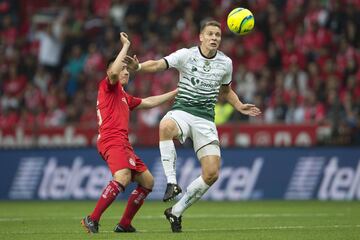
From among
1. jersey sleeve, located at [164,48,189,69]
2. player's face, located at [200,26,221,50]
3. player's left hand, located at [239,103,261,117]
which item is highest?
player's face, located at [200,26,221,50]

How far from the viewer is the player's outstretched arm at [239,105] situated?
13.3 m

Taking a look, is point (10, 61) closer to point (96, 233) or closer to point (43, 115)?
point (43, 115)

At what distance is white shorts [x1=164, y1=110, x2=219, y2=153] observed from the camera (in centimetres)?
1298

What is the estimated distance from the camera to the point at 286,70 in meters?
25.0

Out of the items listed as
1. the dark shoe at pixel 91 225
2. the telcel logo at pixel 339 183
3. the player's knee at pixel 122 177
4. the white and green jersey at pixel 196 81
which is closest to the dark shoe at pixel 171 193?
the player's knee at pixel 122 177

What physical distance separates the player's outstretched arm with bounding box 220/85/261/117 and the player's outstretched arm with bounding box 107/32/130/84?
159 cm

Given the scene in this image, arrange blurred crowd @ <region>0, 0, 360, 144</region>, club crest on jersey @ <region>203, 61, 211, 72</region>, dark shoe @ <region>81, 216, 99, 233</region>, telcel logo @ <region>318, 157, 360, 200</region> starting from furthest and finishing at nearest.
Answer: blurred crowd @ <region>0, 0, 360, 144</region> → telcel logo @ <region>318, 157, 360, 200</region> → club crest on jersey @ <region>203, 61, 211, 72</region> → dark shoe @ <region>81, 216, 99, 233</region>

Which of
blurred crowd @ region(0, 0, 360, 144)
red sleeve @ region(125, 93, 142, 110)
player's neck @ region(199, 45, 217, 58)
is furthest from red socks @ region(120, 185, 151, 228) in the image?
Result: blurred crowd @ region(0, 0, 360, 144)

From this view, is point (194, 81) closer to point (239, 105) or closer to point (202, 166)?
point (239, 105)

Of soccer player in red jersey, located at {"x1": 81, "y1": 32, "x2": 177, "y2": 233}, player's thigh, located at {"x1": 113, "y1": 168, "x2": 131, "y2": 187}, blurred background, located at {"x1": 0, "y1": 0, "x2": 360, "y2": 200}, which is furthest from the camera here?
blurred background, located at {"x1": 0, "y1": 0, "x2": 360, "y2": 200}

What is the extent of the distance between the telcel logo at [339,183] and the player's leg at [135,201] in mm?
9020

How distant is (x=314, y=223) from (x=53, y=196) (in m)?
10.5

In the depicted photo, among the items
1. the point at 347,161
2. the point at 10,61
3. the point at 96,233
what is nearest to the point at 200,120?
the point at 96,233

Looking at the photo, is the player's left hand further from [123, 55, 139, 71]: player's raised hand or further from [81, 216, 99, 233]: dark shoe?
[81, 216, 99, 233]: dark shoe
